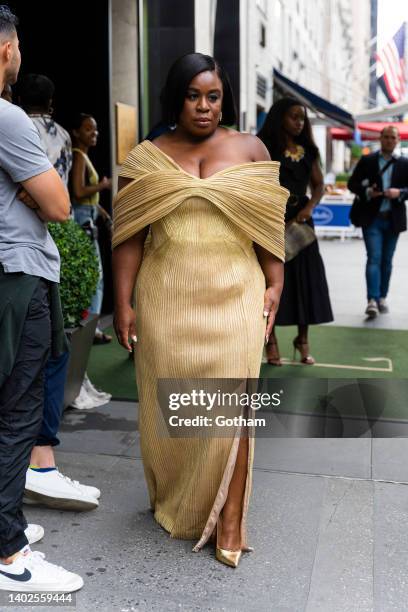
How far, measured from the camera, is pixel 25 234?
9.07ft

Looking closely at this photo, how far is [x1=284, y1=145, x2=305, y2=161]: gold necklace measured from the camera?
233 inches

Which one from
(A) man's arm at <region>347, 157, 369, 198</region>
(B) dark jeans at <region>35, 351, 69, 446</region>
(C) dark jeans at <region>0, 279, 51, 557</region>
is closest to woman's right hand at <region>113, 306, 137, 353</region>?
(B) dark jeans at <region>35, 351, 69, 446</region>

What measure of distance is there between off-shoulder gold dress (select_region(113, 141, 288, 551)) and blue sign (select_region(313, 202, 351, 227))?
47.4 feet

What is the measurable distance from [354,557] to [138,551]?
868 millimetres

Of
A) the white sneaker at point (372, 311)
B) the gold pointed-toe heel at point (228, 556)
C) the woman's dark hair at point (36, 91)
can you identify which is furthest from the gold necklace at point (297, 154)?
the gold pointed-toe heel at point (228, 556)

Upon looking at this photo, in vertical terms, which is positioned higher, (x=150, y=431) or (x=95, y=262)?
(x=95, y=262)

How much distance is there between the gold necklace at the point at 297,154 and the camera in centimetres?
592

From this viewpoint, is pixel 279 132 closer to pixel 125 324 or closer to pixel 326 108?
pixel 125 324

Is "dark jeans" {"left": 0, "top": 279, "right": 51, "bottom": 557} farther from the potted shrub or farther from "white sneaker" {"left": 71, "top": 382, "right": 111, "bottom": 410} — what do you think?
"white sneaker" {"left": 71, "top": 382, "right": 111, "bottom": 410}

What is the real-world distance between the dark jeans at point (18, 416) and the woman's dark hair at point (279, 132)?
3.37 metres

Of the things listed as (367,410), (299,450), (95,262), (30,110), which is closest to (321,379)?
(367,410)

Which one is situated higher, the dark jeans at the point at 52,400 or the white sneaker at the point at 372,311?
the dark jeans at the point at 52,400

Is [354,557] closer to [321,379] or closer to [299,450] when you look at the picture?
[299,450]

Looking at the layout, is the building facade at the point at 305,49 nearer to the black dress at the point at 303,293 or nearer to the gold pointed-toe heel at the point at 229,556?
the black dress at the point at 303,293
